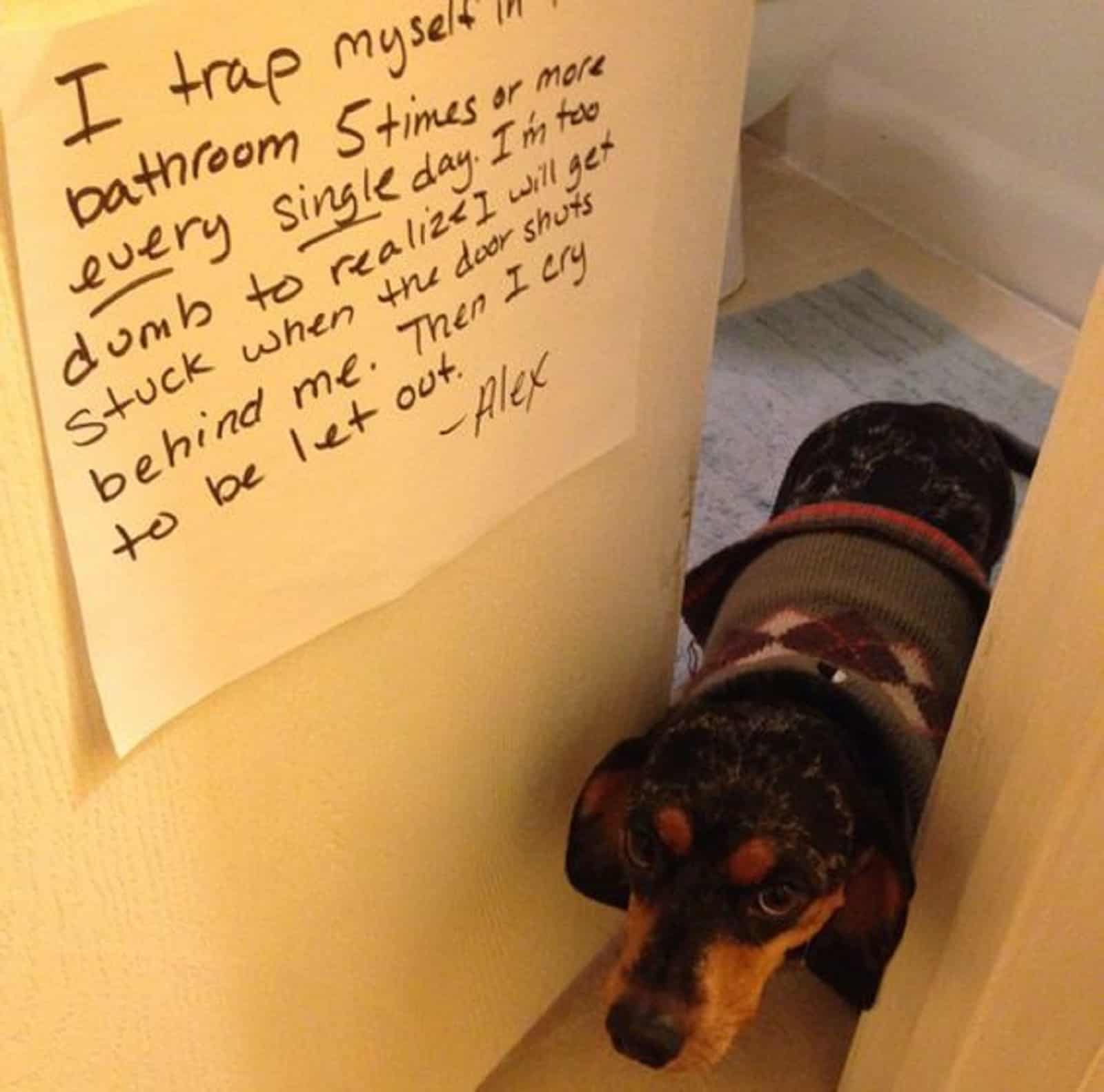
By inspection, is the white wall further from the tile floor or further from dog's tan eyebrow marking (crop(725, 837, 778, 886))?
dog's tan eyebrow marking (crop(725, 837, 778, 886))

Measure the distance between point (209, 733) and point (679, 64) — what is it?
42 cm

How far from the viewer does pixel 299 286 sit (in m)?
0.55

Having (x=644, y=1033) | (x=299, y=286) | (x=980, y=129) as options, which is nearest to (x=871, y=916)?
(x=644, y=1033)

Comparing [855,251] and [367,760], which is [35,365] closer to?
[367,760]

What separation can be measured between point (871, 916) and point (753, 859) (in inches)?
4.6

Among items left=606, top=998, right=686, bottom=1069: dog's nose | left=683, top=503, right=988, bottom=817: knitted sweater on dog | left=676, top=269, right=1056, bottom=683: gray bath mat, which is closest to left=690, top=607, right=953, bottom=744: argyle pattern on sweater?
left=683, top=503, right=988, bottom=817: knitted sweater on dog

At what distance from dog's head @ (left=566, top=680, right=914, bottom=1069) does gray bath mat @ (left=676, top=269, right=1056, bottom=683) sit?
748mm

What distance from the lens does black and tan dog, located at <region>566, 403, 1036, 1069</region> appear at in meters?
0.91

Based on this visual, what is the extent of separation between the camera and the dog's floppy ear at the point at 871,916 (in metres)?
0.94

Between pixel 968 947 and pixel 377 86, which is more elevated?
pixel 377 86

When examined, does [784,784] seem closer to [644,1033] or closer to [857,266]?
[644,1033]

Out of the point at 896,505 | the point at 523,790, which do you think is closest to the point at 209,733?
the point at 523,790

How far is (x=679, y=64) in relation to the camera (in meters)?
0.70

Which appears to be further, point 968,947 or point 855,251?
point 855,251
